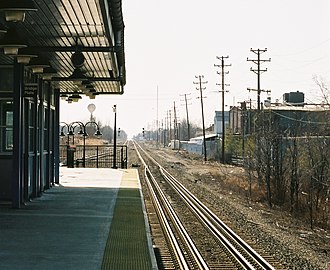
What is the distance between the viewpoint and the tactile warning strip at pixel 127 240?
9.27 metres

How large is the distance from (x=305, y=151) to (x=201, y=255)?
13.3 metres

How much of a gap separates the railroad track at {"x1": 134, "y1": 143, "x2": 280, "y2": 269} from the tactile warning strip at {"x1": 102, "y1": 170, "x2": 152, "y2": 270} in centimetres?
79

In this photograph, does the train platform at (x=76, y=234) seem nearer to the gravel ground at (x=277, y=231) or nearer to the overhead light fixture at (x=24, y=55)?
the gravel ground at (x=277, y=231)

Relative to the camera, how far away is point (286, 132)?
2600 cm

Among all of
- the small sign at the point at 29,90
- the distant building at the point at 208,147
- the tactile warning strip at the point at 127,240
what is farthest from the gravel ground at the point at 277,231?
the distant building at the point at 208,147

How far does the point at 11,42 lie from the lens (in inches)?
462

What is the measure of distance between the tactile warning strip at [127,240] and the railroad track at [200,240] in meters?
0.79

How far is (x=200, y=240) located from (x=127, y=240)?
3.49 meters

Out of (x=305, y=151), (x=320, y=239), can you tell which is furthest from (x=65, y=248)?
(x=305, y=151)

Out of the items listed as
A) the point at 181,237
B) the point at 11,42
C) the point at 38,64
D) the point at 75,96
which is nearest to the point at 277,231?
the point at 181,237

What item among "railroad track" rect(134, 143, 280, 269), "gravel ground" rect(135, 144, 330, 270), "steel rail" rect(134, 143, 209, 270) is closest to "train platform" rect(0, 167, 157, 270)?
"steel rail" rect(134, 143, 209, 270)

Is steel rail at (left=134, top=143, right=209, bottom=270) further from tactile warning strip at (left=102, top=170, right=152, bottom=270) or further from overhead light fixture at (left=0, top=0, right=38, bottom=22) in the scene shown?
overhead light fixture at (left=0, top=0, right=38, bottom=22)

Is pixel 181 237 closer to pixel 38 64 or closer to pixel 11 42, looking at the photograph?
pixel 38 64

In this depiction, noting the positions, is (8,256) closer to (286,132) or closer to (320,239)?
(320,239)
